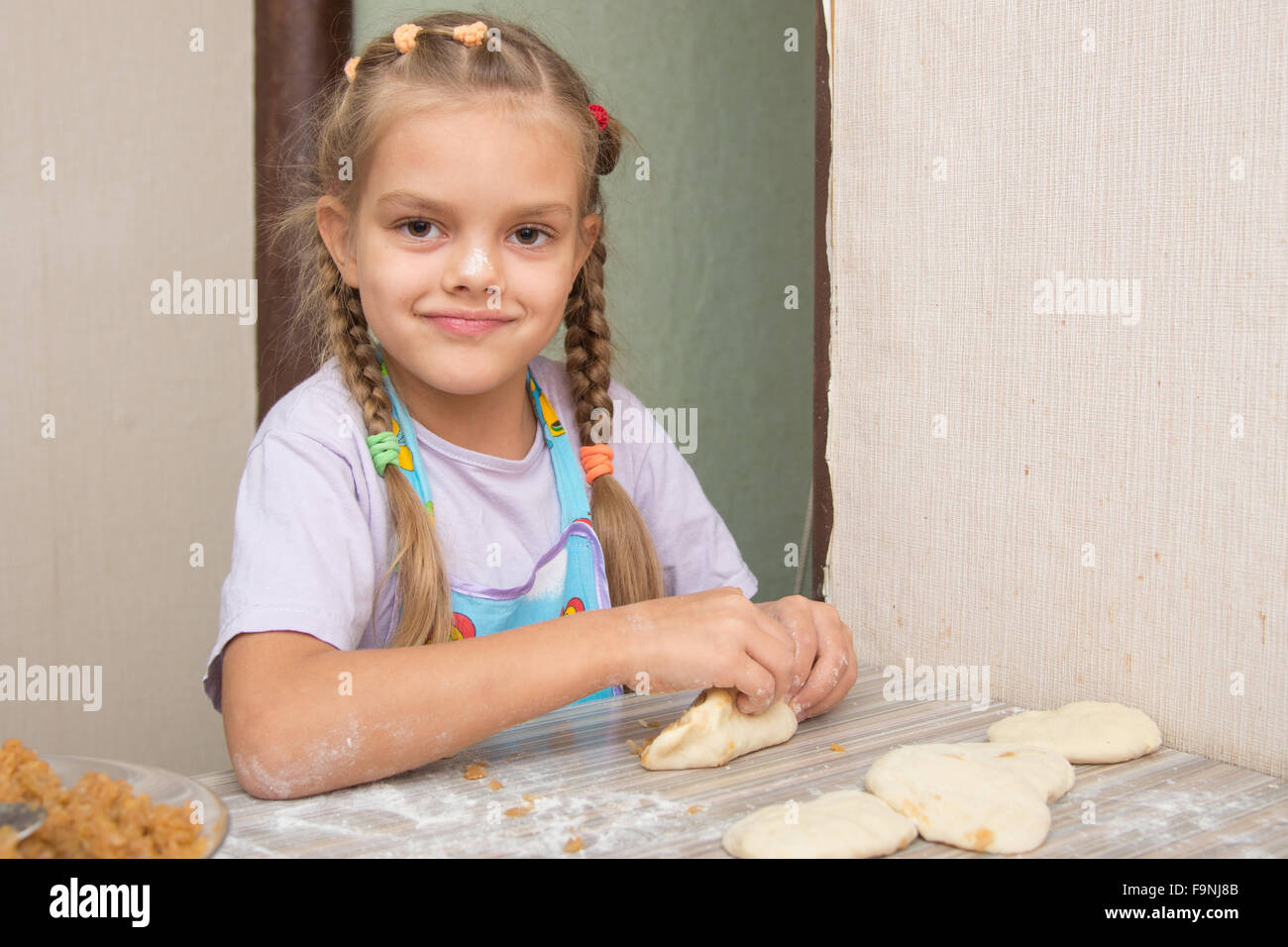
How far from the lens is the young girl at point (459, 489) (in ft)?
2.75

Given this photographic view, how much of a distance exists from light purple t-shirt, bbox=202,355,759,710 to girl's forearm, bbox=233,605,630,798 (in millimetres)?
90

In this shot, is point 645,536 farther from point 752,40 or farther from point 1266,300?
point 752,40

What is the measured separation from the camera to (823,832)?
673 mm

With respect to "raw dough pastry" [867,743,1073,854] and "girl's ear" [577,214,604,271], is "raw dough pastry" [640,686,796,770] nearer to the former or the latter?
"raw dough pastry" [867,743,1073,854]

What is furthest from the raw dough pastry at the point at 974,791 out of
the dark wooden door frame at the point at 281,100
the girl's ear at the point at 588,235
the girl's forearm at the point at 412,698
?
the dark wooden door frame at the point at 281,100

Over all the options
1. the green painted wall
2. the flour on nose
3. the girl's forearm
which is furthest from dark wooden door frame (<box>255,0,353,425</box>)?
the girl's forearm

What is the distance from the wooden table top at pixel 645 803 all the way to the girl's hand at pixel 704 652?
2.1 inches

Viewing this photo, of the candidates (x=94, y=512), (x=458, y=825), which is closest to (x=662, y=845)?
(x=458, y=825)

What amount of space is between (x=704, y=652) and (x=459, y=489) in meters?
0.44

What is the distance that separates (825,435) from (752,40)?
1588 mm

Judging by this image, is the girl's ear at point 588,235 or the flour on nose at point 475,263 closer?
the flour on nose at point 475,263

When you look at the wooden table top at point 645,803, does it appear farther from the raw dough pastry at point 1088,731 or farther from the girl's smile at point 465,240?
the girl's smile at point 465,240
